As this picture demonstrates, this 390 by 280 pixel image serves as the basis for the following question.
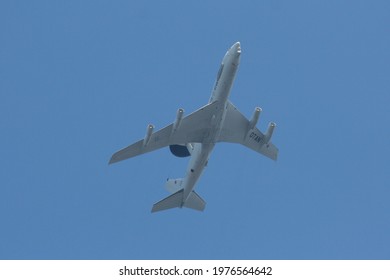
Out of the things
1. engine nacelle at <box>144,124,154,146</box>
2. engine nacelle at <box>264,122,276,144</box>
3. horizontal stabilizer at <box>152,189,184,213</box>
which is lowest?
horizontal stabilizer at <box>152,189,184,213</box>

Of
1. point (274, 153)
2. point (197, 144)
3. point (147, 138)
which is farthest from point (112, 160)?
point (274, 153)

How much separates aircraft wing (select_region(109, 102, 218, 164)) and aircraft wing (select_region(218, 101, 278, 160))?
3152 millimetres

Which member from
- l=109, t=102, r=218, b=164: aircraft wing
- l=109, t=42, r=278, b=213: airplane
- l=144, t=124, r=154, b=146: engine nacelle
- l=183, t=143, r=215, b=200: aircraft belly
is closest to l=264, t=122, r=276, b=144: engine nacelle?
l=109, t=42, r=278, b=213: airplane

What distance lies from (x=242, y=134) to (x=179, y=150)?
277 inches

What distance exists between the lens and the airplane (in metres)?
76.4

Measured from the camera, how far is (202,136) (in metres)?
79.7

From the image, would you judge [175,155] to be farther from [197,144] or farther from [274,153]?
[274,153]

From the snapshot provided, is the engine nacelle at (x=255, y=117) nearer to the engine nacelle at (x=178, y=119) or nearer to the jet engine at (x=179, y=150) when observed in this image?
the jet engine at (x=179, y=150)

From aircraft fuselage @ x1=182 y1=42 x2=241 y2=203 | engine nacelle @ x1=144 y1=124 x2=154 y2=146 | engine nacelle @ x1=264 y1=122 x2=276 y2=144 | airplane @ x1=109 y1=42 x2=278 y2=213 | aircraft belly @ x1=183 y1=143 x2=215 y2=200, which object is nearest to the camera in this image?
aircraft fuselage @ x1=182 y1=42 x2=241 y2=203

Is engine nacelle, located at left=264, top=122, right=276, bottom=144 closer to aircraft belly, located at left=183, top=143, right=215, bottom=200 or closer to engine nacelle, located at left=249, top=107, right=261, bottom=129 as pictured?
engine nacelle, located at left=249, top=107, right=261, bottom=129

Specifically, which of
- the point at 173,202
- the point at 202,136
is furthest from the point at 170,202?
the point at 202,136

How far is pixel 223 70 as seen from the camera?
7594 cm
